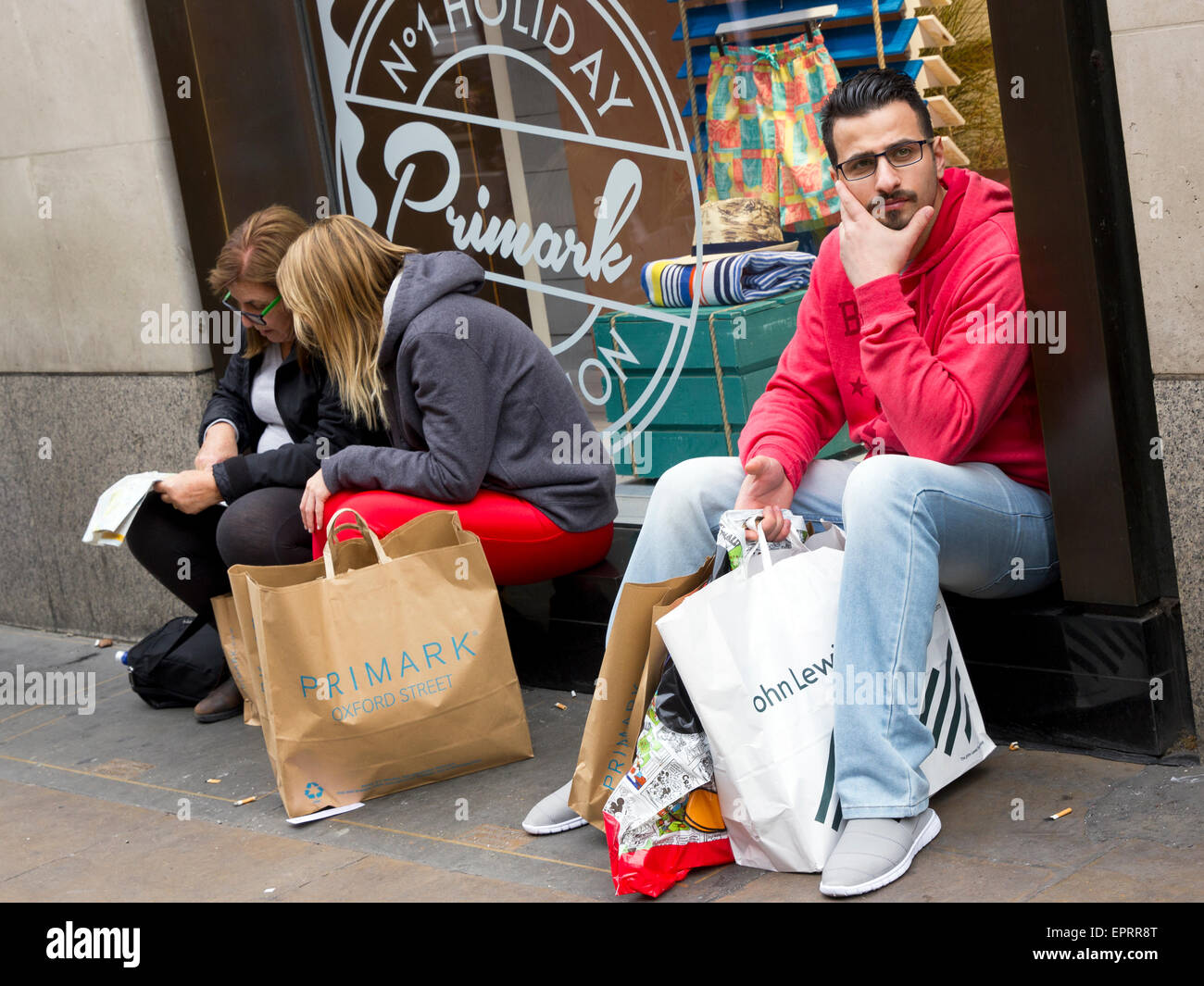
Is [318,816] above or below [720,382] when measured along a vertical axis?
below

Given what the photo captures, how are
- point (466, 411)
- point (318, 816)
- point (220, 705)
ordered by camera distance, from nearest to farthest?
1. point (318, 816)
2. point (466, 411)
3. point (220, 705)

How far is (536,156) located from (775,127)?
825 millimetres

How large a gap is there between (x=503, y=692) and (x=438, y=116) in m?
2.07

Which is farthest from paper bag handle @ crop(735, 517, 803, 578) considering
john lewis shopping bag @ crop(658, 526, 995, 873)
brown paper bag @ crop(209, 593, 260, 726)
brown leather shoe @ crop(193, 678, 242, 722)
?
brown leather shoe @ crop(193, 678, 242, 722)

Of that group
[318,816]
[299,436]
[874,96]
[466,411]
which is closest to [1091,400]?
[874,96]

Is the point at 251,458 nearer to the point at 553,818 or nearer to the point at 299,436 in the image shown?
the point at 299,436

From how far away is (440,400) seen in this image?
140 inches

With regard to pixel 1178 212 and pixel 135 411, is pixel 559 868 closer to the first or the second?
pixel 1178 212

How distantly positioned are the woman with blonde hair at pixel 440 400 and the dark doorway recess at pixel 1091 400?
127 centimetres

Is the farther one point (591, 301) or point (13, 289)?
point (13, 289)

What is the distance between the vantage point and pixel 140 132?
190 inches

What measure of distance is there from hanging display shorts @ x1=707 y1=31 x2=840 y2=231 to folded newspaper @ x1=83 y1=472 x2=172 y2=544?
1.84 m

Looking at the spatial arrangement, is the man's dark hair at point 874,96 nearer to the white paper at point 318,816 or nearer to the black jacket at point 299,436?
the black jacket at point 299,436
